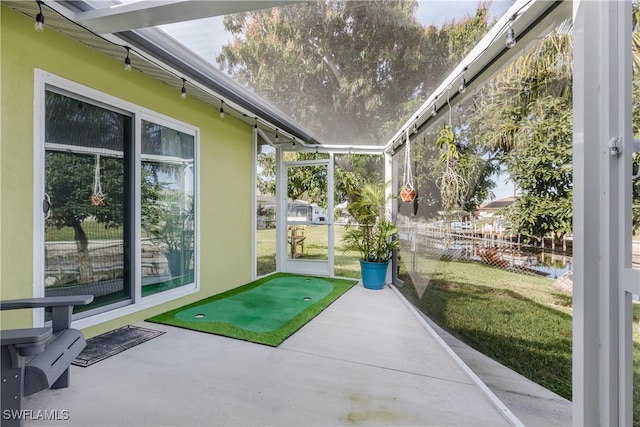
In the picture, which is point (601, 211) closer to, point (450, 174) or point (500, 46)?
point (500, 46)

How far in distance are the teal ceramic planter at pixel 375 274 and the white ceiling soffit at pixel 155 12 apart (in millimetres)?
3925

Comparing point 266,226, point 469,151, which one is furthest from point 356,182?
point 469,151

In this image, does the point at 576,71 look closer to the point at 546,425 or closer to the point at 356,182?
the point at 546,425

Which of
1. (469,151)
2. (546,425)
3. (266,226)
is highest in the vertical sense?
(469,151)

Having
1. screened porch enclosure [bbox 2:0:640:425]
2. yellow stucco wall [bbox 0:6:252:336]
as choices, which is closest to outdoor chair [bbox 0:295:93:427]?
yellow stucco wall [bbox 0:6:252:336]

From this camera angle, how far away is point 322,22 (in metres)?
1.77

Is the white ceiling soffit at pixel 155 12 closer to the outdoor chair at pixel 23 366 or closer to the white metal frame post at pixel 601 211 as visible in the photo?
the white metal frame post at pixel 601 211

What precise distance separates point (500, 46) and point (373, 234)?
336cm

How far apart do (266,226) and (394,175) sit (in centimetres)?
252

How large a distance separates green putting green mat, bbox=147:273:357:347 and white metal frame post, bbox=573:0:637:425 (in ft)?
7.14

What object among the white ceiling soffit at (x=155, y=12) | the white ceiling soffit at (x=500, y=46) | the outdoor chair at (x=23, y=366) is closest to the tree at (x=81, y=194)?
the white ceiling soffit at (x=155, y=12)

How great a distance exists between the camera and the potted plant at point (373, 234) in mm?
4816

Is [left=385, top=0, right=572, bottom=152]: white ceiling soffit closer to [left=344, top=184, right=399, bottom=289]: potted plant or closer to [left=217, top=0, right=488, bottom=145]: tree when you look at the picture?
[left=217, top=0, right=488, bottom=145]: tree

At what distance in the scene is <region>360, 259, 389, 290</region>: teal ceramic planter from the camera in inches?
190
